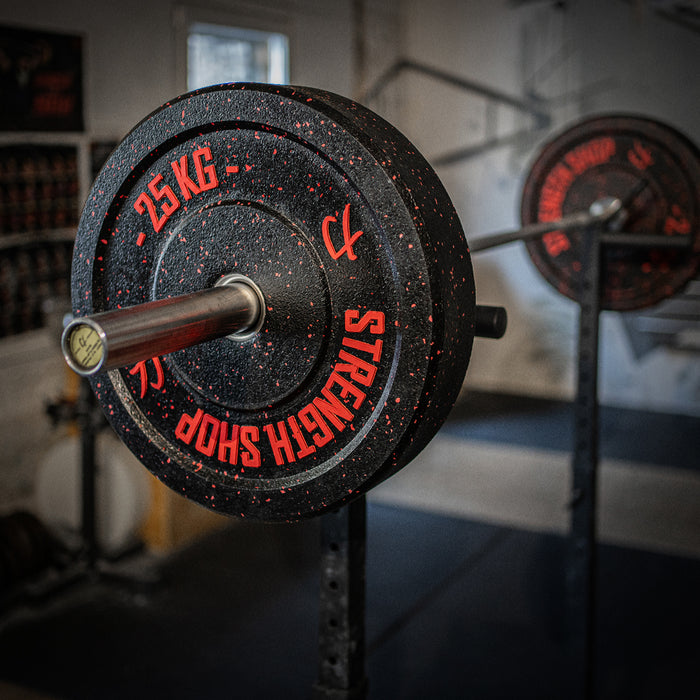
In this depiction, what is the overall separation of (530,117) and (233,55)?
1704 millimetres

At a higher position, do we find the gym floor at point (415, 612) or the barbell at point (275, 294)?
the barbell at point (275, 294)

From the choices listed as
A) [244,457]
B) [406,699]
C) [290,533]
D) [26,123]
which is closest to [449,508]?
[290,533]

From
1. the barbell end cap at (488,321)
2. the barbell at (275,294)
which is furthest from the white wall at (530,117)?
the barbell at (275,294)

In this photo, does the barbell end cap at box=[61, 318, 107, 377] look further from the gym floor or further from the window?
the window

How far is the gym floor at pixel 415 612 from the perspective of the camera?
188 cm

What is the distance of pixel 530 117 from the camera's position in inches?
162

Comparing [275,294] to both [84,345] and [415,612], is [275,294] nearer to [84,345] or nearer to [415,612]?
[84,345]

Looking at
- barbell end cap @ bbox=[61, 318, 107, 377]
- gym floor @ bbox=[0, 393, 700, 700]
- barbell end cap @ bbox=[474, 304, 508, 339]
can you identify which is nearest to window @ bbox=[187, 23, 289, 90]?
gym floor @ bbox=[0, 393, 700, 700]

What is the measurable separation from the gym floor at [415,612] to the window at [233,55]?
158 centimetres

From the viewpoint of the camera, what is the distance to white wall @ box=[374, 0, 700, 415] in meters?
3.86

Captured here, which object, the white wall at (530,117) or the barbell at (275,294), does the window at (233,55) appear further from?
the barbell at (275,294)

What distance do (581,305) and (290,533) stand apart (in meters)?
1.42

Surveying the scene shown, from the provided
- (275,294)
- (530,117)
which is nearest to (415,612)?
(275,294)

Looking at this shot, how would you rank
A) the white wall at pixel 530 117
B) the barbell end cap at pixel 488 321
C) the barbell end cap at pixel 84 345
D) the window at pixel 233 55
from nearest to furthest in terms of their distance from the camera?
the barbell end cap at pixel 84 345, the barbell end cap at pixel 488 321, the window at pixel 233 55, the white wall at pixel 530 117
